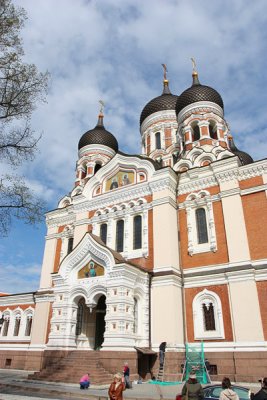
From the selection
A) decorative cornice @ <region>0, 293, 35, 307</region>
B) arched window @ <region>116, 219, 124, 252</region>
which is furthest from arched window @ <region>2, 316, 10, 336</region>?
arched window @ <region>116, 219, 124, 252</region>

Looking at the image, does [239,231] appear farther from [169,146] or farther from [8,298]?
[8,298]

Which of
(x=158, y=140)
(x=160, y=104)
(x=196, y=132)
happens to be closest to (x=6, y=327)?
(x=158, y=140)

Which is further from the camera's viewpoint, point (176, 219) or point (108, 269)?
point (176, 219)

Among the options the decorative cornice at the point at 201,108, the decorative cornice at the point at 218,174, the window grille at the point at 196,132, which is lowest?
the decorative cornice at the point at 218,174

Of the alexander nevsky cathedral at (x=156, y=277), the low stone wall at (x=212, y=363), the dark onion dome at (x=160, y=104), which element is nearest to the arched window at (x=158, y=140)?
the dark onion dome at (x=160, y=104)

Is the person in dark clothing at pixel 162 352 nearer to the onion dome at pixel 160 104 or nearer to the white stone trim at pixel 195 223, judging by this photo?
the white stone trim at pixel 195 223

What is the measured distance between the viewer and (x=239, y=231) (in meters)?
13.3

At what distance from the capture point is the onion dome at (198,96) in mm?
20219

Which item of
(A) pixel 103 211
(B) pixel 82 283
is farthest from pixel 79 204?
(B) pixel 82 283

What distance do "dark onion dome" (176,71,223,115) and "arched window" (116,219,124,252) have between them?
892 centimetres

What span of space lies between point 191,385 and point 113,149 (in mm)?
20127

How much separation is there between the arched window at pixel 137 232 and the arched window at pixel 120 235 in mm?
732

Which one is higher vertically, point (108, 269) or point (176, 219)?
point (176, 219)

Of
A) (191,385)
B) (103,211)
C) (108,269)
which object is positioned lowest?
(191,385)
